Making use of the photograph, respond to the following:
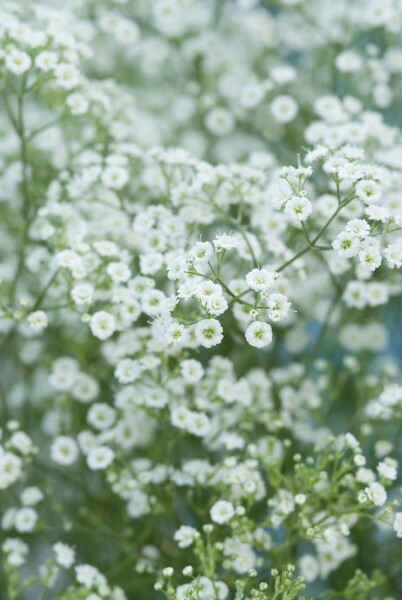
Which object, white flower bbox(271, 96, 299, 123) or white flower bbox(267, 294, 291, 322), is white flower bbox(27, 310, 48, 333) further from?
white flower bbox(271, 96, 299, 123)

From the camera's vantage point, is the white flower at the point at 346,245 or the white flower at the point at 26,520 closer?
the white flower at the point at 346,245

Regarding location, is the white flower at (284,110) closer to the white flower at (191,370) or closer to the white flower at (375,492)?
the white flower at (191,370)

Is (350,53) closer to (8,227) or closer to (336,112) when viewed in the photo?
(336,112)

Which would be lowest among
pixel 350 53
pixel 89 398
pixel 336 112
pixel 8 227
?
pixel 89 398

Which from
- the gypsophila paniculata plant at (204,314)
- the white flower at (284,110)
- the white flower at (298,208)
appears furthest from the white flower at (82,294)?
the white flower at (284,110)

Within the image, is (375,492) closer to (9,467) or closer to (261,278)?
(261,278)

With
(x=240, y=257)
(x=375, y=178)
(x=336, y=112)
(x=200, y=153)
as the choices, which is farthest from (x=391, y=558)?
(x=200, y=153)

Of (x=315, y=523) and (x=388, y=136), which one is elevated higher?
(x=388, y=136)

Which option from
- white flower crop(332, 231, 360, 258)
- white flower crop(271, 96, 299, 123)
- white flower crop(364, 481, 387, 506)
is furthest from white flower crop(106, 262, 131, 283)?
white flower crop(271, 96, 299, 123)
